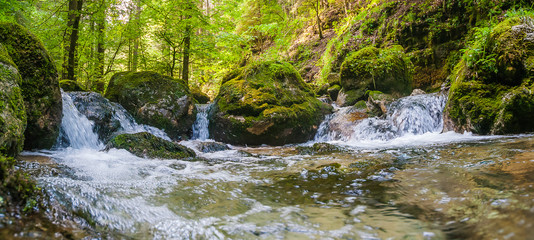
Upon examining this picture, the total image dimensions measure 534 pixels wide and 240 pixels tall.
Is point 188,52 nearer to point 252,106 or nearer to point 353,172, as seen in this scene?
point 252,106

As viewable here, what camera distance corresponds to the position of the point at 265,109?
8242 millimetres

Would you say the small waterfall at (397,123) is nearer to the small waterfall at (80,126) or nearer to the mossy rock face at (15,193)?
the small waterfall at (80,126)

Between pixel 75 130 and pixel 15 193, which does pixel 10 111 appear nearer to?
pixel 15 193

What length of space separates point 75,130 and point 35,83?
1.75 m

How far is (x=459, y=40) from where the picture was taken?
9883 mm

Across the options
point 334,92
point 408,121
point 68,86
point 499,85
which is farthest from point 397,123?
point 68,86

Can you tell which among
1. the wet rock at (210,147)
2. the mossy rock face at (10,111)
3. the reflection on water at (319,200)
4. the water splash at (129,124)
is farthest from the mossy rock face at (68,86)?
the reflection on water at (319,200)

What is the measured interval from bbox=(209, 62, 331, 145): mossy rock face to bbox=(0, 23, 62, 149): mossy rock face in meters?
4.33

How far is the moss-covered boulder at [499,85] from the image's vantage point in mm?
5066

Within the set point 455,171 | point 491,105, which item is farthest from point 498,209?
point 491,105

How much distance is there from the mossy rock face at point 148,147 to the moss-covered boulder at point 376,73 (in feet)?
23.5

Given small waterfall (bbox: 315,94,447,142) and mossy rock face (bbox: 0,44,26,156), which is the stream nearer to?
mossy rock face (bbox: 0,44,26,156)

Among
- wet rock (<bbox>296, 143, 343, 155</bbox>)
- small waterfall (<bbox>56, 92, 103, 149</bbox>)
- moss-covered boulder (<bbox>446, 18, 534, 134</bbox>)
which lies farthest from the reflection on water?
small waterfall (<bbox>56, 92, 103, 149</bbox>)

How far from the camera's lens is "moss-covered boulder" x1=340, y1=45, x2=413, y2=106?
9.82 meters
